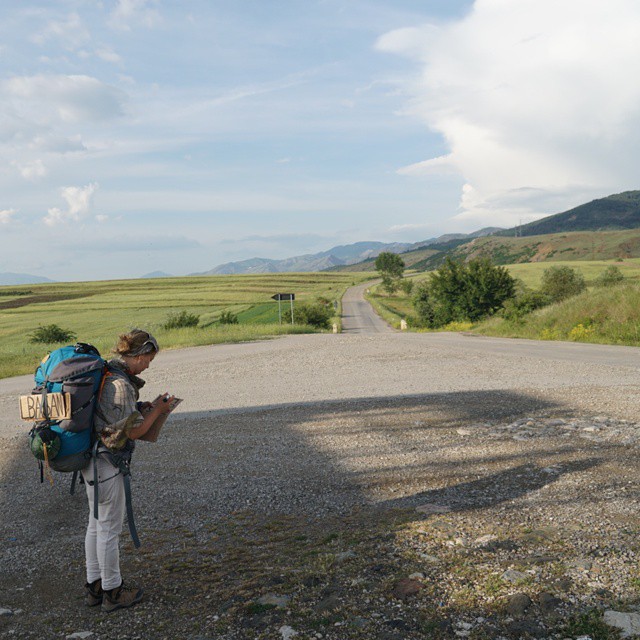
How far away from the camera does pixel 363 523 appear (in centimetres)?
557

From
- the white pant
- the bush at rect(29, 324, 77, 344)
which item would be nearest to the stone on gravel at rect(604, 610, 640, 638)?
the white pant

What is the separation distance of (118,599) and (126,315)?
73.2 m

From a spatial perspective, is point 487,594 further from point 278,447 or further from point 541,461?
point 278,447

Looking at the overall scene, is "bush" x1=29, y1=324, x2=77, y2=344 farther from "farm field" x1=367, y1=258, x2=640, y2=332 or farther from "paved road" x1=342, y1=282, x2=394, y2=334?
"farm field" x1=367, y1=258, x2=640, y2=332

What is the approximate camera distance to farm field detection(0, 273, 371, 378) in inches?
1178

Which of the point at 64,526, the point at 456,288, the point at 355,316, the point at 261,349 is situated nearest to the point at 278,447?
the point at 64,526

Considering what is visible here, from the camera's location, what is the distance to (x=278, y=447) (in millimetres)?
8648

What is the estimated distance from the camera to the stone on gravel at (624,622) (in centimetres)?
345

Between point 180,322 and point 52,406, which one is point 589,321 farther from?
point 180,322

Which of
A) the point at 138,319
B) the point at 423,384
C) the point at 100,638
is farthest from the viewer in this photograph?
the point at 138,319

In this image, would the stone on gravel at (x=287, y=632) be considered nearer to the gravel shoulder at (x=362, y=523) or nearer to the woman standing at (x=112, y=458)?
the gravel shoulder at (x=362, y=523)

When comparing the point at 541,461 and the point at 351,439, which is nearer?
the point at 541,461

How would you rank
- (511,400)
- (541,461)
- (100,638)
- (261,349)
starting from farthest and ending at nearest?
(261,349)
(511,400)
(541,461)
(100,638)

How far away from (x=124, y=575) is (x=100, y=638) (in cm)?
95
